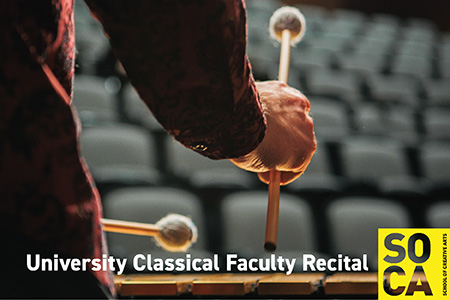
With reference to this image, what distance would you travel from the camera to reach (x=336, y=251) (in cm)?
80

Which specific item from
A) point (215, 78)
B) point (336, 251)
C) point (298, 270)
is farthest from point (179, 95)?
point (336, 251)

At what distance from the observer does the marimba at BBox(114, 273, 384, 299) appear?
46 centimetres

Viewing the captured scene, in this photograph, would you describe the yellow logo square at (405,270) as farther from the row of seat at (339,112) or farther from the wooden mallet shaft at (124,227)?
the row of seat at (339,112)

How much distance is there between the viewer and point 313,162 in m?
1.02

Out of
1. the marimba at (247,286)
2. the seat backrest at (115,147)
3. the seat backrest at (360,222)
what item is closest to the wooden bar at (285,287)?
the marimba at (247,286)

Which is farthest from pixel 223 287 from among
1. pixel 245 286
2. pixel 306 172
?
pixel 306 172

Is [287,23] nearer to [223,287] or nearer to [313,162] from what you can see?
[223,287]

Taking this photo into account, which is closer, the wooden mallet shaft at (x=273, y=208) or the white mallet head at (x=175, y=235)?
the wooden mallet shaft at (x=273, y=208)

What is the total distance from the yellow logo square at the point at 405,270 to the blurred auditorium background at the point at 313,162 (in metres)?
0.25

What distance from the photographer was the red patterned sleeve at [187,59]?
0.21 m

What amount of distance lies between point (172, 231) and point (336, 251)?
403mm

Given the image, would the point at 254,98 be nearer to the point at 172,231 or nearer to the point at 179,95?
the point at 179,95

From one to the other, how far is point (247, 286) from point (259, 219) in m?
0.31

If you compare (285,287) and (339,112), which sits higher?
(339,112)
